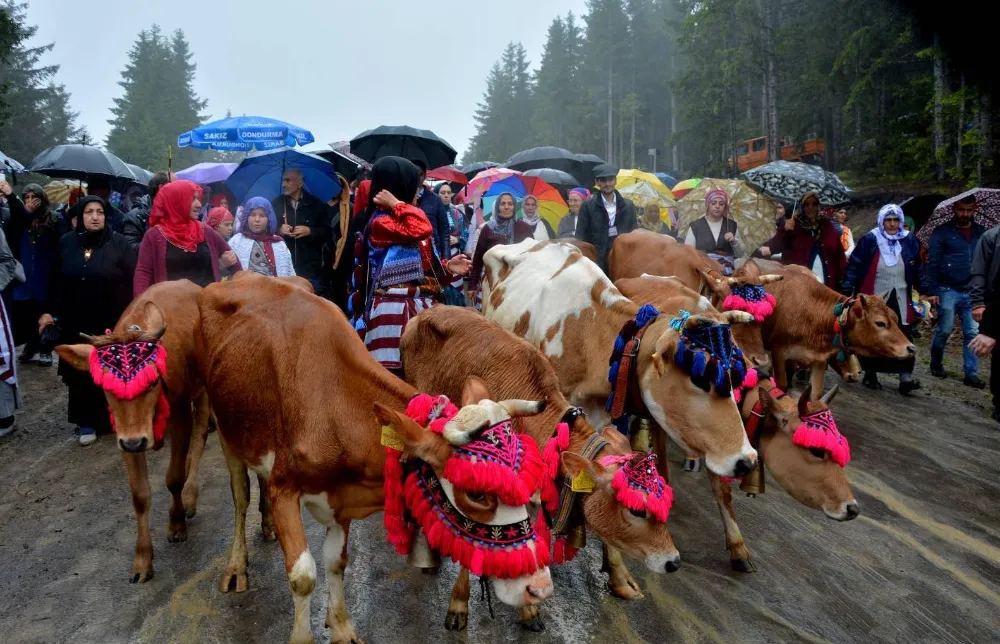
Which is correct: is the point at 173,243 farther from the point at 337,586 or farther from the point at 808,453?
the point at 808,453

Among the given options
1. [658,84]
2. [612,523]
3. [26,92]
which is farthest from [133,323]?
[658,84]

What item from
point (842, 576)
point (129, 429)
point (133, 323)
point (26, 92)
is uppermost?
point (26, 92)

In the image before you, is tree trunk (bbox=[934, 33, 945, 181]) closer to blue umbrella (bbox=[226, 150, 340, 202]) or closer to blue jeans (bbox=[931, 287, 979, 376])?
blue jeans (bbox=[931, 287, 979, 376])

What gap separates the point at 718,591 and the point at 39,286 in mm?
9371

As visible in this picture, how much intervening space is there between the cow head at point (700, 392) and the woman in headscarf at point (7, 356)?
653cm

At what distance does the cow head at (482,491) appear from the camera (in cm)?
283

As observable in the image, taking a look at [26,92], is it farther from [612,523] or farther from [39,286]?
[612,523]

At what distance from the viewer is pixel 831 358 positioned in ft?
24.8

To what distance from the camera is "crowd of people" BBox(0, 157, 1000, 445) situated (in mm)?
5305

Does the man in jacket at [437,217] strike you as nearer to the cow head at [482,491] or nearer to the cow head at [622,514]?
the cow head at [622,514]

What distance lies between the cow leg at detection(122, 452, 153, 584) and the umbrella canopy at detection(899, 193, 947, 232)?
1781 centimetres

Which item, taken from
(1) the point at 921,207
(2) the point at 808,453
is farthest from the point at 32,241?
(1) the point at 921,207

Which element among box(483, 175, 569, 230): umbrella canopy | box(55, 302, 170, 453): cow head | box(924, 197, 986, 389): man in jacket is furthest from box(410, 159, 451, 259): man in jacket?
box(483, 175, 569, 230): umbrella canopy

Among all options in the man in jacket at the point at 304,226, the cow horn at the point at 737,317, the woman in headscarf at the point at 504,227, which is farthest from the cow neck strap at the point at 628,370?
the man in jacket at the point at 304,226
